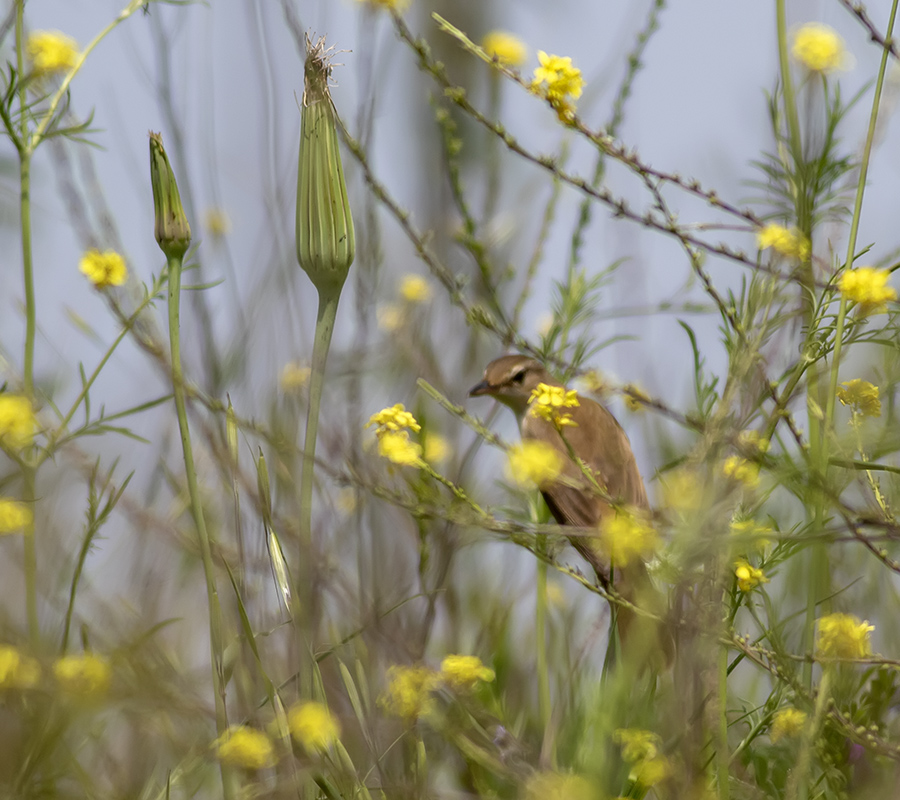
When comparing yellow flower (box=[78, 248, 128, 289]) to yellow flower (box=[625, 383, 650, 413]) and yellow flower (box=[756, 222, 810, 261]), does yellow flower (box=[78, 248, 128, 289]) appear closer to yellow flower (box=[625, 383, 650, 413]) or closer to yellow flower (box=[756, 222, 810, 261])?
yellow flower (box=[625, 383, 650, 413])

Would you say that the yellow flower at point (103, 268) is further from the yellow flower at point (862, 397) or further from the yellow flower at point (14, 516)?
the yellow flower at point (862, 397)

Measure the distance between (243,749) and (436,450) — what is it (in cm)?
73

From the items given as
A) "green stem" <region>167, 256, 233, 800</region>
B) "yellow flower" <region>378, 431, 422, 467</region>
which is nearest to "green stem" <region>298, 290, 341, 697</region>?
"green stem" <region>167, 256, 233, 800</region>

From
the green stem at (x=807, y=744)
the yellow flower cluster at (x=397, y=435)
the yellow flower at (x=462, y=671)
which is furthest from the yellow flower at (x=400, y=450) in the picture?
the green stem at (x=807, y=744)

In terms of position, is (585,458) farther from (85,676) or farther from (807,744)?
(85,676)

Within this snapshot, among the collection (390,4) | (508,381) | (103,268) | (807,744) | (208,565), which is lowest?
(807,744)

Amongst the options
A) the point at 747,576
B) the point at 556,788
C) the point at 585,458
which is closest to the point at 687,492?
the point at 747,576

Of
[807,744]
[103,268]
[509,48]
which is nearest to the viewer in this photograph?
[807,744]

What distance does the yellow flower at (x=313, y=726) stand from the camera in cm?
117

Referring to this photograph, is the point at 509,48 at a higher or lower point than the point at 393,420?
higher

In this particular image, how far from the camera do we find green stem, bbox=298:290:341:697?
1.11m

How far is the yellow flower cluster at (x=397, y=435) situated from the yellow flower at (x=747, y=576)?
47cm

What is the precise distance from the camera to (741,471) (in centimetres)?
114

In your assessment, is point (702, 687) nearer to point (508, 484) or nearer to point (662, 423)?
point (662, 423)
